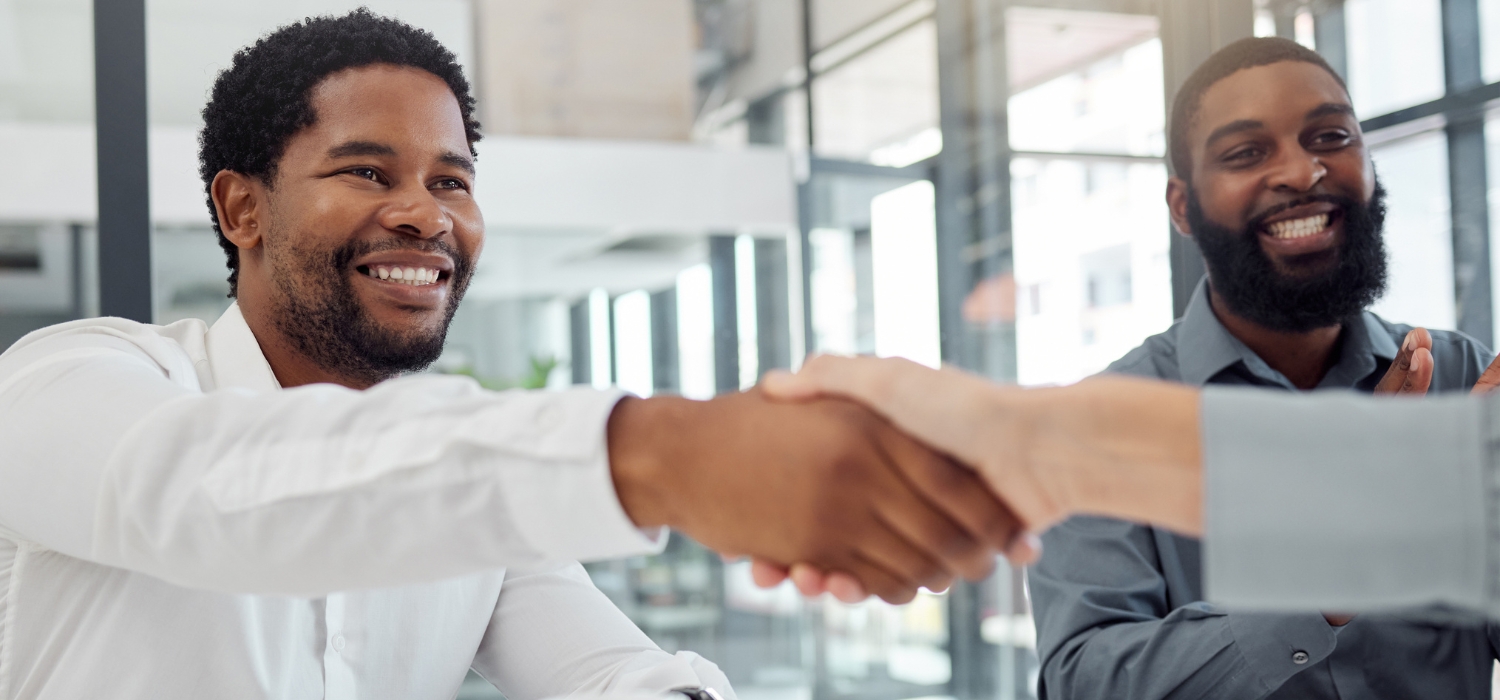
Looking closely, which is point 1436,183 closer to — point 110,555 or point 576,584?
point 576,584

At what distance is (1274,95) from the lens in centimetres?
190

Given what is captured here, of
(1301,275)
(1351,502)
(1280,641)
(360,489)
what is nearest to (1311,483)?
(1351,502)

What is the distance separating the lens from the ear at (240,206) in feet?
4.82

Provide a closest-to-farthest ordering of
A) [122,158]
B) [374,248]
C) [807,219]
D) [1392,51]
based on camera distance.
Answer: [374,248]
[122,158]
[1392,51]
[807,219]

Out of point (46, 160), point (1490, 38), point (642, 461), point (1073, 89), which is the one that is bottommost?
point (642, 461)

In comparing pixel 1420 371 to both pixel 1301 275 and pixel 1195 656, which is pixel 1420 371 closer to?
pixel 1301 275

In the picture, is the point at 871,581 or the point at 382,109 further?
the point at 382,109

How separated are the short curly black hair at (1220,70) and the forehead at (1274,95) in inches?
0.9

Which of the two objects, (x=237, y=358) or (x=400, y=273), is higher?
(x=400, y=273)

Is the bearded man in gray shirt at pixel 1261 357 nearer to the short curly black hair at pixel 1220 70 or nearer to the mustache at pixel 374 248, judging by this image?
the short curly black hair at pixel 1220 70

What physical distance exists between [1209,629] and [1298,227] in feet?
2.67

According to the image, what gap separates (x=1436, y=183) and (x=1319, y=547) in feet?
11.6

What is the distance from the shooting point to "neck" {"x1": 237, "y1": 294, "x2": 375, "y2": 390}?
4.62 feet

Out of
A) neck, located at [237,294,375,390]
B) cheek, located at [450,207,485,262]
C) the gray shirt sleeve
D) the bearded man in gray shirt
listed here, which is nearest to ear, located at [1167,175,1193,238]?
the bearded man in gray shirt
